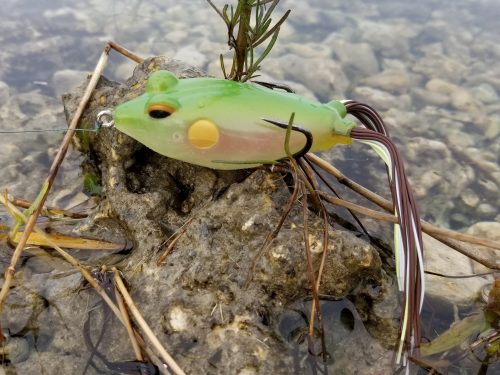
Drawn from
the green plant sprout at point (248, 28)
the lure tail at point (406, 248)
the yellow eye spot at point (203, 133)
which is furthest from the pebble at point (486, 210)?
the yellow eye spot at point (203, 133)

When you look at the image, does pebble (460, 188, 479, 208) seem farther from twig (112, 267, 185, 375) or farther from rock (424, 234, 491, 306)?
twig (112, 267, 185, 375)

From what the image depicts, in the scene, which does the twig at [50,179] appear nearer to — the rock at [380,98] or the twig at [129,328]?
the twig at [129,328]

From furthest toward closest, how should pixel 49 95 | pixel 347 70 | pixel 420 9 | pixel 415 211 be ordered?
pixel 420 9, pixel 347 70, pixel 49 95, pixel 415 211

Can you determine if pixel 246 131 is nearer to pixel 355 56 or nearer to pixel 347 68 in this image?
pixel 347 68

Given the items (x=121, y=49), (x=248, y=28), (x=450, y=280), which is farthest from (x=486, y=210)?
(x=121, y=49)

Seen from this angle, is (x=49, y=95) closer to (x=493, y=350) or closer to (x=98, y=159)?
(x=98, y=159)

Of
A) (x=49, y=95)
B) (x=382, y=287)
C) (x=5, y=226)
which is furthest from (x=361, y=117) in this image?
(x=49, y=95)

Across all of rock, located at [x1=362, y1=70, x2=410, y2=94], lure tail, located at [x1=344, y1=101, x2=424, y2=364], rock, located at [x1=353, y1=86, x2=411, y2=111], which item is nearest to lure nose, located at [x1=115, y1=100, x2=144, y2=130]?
lure tail, located at [x1=344, y1=101, x2=424, y2=364]
